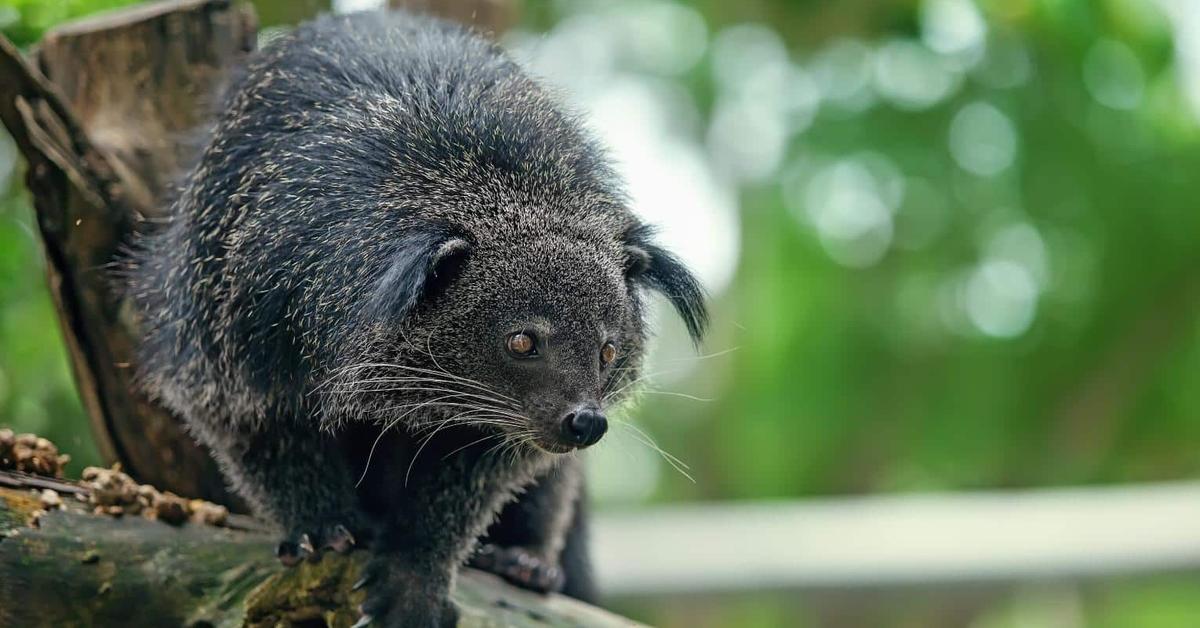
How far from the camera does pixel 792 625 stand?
411 inches

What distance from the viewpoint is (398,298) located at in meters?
3.45

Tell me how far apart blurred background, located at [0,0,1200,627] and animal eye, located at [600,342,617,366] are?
7.08m

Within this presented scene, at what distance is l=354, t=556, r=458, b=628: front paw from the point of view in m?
3.65

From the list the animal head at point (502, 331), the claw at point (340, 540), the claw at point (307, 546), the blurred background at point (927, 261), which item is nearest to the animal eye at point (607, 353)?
the animal head at point (502, 331)

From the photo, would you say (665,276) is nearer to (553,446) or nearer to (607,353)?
(607,353)

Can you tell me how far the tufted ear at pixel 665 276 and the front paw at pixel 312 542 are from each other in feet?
4.03

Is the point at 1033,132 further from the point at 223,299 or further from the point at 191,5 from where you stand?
the point at 223,299

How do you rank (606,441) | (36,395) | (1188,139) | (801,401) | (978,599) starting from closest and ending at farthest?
(606,441) < (36,395) < (978,599) < (1188,139) < (801,401)

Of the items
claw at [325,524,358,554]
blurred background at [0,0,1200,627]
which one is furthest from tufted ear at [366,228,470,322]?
blurred background at [0,0,1200,627]

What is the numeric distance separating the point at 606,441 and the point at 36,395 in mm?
2879

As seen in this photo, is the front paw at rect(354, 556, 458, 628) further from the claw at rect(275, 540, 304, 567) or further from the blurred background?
the blurred background

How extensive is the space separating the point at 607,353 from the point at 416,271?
2.13 ft

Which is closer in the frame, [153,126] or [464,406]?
[464,406]

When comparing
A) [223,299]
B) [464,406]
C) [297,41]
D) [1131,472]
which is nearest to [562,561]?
[464,406]
